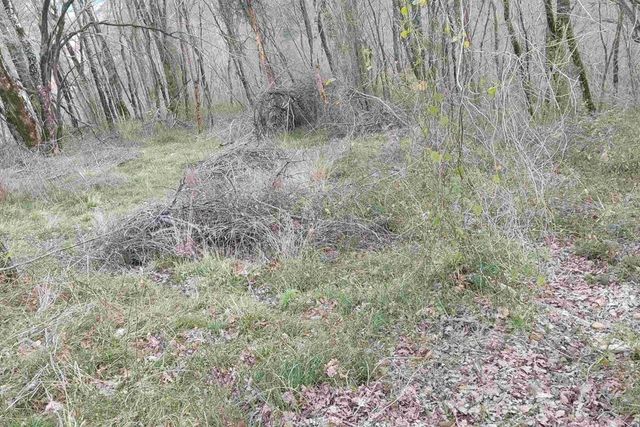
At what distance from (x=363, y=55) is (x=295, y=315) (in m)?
4.54

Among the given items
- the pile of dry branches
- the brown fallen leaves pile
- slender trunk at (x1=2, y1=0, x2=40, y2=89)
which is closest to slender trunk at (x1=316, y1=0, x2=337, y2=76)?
the pile of dry branches

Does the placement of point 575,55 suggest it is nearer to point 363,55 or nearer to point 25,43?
point 363,55

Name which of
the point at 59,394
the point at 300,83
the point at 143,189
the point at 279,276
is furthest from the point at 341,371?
the point at 300,83

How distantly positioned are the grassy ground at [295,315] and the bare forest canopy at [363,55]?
0.62m

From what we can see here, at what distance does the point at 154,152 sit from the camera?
9.36 metres

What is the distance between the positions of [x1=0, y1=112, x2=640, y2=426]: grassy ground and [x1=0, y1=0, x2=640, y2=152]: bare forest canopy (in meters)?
0.62

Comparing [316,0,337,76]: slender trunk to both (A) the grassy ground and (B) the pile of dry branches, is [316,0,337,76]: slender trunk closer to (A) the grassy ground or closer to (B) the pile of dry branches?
(B) the pile of dry branches

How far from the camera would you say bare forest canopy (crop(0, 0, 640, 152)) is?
2.61m

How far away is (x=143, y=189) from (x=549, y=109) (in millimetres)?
5237

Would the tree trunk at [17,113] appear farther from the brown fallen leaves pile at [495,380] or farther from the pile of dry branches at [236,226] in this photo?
the brown fallen leaves pile at [495,380]

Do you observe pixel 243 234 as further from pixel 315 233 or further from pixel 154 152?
pixel 154 152

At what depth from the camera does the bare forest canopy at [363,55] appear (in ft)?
8.55

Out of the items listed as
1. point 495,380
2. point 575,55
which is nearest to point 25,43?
point 575,55

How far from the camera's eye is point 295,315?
3.13 metres
